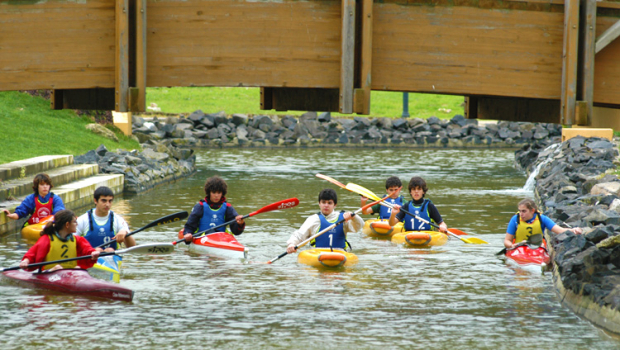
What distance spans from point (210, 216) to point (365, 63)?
384 cm

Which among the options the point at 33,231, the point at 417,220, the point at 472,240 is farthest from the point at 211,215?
the point at 472,240

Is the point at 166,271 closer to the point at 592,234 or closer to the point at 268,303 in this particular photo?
the point at 268,303

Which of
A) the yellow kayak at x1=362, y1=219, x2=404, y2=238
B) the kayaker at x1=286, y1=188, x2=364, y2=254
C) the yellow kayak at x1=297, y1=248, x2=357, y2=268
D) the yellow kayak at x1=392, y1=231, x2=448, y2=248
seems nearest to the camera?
the yellow kayak at x1=297, y1=248, x2=357, y2=268

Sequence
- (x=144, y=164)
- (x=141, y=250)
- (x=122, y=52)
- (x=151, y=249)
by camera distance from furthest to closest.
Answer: (x=144, y=164), (x=122, y=52), (x=151, y=249), (x=141, y=250)

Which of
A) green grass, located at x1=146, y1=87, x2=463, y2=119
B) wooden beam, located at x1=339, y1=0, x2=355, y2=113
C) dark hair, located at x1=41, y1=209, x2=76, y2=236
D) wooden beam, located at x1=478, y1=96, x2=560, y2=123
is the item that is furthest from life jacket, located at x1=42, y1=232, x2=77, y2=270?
green grass, located at x1=146, y1=87, x2=463, y2=119

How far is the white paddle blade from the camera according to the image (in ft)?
37.0

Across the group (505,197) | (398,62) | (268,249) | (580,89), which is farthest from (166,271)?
(505,197)

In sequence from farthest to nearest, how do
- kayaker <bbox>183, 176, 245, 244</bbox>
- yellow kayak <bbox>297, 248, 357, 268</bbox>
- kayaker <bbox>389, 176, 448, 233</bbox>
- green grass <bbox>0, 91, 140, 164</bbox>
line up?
1. green grass <bbox>0, 91, 140, 164</bbox>
2. kayaker <bbox>389, 176, 448, 233</bbox>
3. kayaker <bbox>183, 176, 245, 244</bbox>
4. yellow kayak <bbox>297, 248, 357, 268</bbox>

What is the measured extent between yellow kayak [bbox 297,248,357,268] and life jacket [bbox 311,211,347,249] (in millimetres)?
206

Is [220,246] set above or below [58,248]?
below

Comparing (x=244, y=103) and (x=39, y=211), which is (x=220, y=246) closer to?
(x=39, y=211)

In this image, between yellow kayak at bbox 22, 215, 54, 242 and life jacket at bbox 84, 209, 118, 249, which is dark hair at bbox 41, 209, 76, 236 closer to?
life jacket at bbox 84, 209, 118, 249

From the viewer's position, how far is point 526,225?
42.0 ft

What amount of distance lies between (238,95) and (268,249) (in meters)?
56.5
